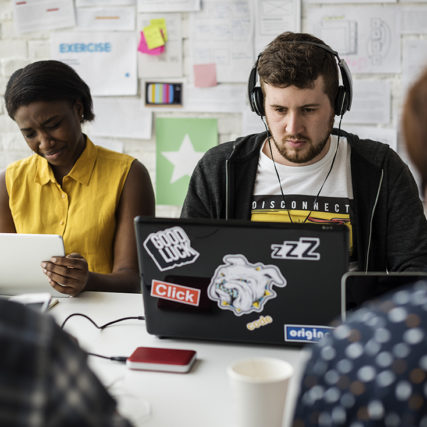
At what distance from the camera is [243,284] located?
3.26 feet

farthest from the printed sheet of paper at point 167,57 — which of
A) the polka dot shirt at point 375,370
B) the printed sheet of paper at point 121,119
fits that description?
the polka dot shirt at point 375,370

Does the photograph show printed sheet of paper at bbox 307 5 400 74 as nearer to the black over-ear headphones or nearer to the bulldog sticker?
the black over-ear headphones

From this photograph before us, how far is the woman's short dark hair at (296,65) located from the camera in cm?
142

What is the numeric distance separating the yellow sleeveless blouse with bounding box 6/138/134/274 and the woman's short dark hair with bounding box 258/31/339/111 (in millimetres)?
525

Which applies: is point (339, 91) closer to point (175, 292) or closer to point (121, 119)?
point (175, 292)

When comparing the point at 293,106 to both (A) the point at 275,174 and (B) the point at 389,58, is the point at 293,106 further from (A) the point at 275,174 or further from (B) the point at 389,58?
(B) the point at 389,58

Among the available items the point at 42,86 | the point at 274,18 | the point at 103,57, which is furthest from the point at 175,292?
the point at 103,57

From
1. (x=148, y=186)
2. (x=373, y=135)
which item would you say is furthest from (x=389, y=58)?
(x=148, y=186)

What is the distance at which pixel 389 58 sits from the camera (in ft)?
7.25

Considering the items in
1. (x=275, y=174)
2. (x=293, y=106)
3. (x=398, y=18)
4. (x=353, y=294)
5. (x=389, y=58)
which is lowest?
(x=353, y=294)

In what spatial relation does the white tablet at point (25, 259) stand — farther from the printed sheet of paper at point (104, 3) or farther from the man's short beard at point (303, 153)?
the printed sheet of paper at point (104, 3)

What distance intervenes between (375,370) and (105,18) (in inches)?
87.6

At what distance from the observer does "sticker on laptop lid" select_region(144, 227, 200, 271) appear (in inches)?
39.8

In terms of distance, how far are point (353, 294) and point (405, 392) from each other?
490 mm
